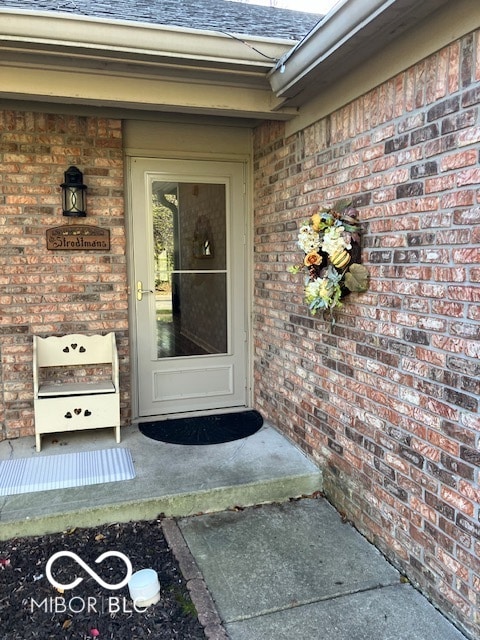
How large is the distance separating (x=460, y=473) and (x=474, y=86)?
4.69 feet

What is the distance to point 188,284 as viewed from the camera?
3.87 meters

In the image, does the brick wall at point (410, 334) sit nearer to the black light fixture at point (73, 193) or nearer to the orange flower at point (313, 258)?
the orange flower at point (313, 258)

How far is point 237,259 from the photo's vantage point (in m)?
3.95

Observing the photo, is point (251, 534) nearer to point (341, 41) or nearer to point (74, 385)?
point (74, 385)

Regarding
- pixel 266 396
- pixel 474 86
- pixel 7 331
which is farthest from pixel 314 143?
pixel 7 331

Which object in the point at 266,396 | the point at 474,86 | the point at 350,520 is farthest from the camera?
the point at 266,396

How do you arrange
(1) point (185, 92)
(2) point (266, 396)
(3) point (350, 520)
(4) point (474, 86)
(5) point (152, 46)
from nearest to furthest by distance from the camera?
1. (4) point (474, 86)
2. (5) point (152, 46)
3. (3) point (350, 520)
4. (1) point (185, 92)
5. (2) point (266, 396)

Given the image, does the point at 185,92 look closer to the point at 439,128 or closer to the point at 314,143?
the point at 314,143

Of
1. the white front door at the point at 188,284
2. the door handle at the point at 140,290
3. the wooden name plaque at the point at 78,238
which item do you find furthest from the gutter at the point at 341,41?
the door handle at the point at 140,290

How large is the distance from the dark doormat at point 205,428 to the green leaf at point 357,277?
1.55m

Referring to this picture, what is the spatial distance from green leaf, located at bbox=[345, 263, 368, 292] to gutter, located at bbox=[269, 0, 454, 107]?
0.98 meters

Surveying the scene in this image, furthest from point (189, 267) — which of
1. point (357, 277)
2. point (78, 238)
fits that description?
point (357, 277)

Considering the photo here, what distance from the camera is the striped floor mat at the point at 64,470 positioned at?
275 cm

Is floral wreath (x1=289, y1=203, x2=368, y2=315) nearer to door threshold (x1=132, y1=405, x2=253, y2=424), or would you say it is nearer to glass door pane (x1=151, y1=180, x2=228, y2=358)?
glass door pane (x1=151, y1=180, x2=228, y2=358)
